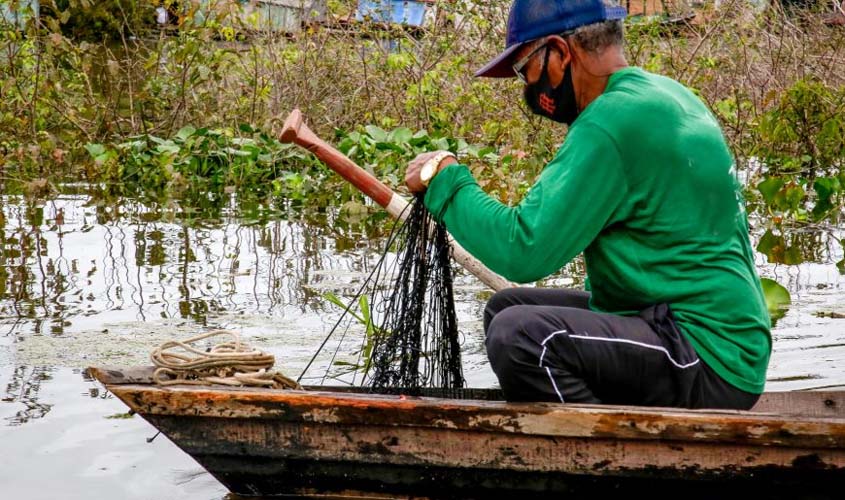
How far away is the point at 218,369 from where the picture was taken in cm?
400

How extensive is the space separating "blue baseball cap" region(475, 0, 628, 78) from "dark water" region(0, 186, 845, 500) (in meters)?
1.75

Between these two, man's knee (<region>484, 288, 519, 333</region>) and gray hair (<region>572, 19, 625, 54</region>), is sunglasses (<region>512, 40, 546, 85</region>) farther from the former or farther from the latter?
man's knee (<region>484, 288, 519, 333</region>)

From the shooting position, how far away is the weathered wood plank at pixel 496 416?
137 inches

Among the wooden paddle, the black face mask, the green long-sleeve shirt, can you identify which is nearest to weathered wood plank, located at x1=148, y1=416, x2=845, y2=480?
the green long-sleeve shirt

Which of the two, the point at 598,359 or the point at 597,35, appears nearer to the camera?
the point at 598,359

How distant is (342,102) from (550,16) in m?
8.98

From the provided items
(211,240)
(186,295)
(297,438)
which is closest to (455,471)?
(297,438)

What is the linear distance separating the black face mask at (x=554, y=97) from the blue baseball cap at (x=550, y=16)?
82 millimetres

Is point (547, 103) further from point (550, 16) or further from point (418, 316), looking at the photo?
point (418, 316)

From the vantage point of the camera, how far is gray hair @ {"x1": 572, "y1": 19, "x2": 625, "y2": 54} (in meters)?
3.68

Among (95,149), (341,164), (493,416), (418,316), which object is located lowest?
(493,416)

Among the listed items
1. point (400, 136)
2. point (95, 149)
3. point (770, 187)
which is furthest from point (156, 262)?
point (95, 149)

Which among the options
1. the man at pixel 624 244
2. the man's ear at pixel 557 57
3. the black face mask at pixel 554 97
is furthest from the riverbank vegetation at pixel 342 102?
the man at pixel 624 244

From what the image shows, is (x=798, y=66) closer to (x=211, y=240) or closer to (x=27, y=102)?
(x=211, y=240)
